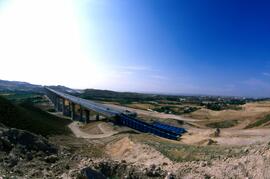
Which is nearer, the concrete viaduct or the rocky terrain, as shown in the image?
the rocky terrain

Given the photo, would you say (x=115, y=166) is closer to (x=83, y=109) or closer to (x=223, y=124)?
(x=223, y=124)

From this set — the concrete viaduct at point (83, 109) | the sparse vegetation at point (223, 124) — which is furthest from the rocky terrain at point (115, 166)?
the sparse vegetation at point (223, 124)

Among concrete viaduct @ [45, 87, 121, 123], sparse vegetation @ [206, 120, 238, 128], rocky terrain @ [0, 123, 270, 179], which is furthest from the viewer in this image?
sparse vegetation @ [206, 120, 238, 128]

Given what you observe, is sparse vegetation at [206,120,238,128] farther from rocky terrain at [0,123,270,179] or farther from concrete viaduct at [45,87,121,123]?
rocky terrain at [0,123,270,179]

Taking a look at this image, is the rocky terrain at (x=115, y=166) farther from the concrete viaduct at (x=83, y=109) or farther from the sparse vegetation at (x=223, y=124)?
the sparse vegetation at (x=223, y=124)

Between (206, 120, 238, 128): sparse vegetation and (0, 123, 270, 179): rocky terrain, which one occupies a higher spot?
(0, 123, 270, 179): rocky terrain

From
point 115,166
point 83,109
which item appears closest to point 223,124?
point 83,109

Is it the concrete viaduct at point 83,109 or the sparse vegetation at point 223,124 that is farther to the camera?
the sparse vegetation at point 223,124

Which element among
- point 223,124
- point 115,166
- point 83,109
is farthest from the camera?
point 83,109

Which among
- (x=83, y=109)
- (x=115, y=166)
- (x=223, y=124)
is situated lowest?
(x=223, y=124)

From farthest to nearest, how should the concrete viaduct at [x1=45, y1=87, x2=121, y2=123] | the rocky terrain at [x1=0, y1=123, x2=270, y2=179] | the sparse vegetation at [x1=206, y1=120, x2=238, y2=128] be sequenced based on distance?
the sparse vegetation at [x1=206, y1=120, x2=238, y2=128], the concrete viaduct at [x1=45, y1=87, x2=121, y2=123], the rocky terrain at [x1=0, y1=123, x2=270, y2=179]

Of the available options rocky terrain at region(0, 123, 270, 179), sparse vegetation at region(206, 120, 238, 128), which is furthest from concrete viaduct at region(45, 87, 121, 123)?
rocky terrain at region(0, 123, 270, 179)

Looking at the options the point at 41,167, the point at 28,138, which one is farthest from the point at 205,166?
the point at 28,138

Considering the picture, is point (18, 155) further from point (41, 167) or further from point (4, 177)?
point (4, 177)
